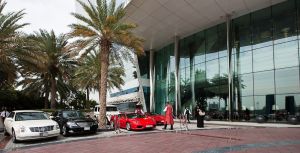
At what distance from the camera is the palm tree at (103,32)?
66.7 ft

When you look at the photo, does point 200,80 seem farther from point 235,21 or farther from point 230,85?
point 235,21

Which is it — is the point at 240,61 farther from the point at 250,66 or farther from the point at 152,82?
the point at 152,82

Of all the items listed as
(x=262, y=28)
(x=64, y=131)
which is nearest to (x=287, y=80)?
(x=262, y=28)

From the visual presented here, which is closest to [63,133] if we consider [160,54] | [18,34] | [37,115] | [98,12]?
[37,115]

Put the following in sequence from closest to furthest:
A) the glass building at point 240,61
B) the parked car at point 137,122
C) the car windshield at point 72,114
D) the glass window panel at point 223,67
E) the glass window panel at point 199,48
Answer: the car windshield at point 72,114 → the parked car at point 137,122 → the glass building at point 240,61 → the glass window panel at point 223,67 → the glass window panel at point 199,48

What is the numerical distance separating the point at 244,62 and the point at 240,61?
49 centimetres

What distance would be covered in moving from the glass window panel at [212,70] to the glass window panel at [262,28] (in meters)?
5.03

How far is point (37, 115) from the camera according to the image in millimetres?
15016

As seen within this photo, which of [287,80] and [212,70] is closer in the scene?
[287,80]

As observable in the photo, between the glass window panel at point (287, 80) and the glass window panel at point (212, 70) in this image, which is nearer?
the glass window panel at point (287, 80)

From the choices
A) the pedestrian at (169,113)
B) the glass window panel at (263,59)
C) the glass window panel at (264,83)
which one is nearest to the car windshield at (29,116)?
the pedestrian at (169,113)

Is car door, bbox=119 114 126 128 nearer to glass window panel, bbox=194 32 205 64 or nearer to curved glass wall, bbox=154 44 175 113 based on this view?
glass window panel, bbox=194 32 205 64

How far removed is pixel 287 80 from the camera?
23828 mm

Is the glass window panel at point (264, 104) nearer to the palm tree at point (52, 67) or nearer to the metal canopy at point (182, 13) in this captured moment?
the metal canopy at point (182, 13)
